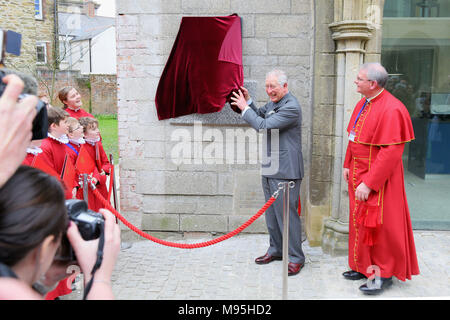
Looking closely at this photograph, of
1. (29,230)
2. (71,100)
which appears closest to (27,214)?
(29,230)

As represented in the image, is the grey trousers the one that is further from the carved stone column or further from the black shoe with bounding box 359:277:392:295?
the black shoe with bounding box 359:277:392:295

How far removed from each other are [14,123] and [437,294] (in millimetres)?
3877

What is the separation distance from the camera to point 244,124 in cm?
539

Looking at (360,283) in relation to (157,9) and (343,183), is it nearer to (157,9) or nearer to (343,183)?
(343,183)

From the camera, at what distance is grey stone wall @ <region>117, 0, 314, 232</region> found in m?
5.25

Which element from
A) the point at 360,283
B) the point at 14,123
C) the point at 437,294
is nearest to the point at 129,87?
the point at 360,283

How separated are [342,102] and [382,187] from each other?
1.26 metres

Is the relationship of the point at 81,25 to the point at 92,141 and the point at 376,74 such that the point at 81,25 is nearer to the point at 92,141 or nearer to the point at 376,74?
the point at 92,141

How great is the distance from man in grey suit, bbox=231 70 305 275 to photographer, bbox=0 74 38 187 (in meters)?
3.11

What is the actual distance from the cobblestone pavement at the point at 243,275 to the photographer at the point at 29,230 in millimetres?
2959

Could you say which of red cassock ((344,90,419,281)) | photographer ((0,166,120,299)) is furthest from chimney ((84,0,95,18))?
photographer ((0,166,120,299))

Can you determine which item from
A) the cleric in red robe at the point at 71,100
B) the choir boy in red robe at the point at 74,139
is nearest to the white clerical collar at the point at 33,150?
the choir boy in red robe at the point at 74,139

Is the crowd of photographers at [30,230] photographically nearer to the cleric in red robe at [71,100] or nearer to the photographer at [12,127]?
the photographer at [12,127]

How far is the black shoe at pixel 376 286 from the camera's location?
404 centimetres
